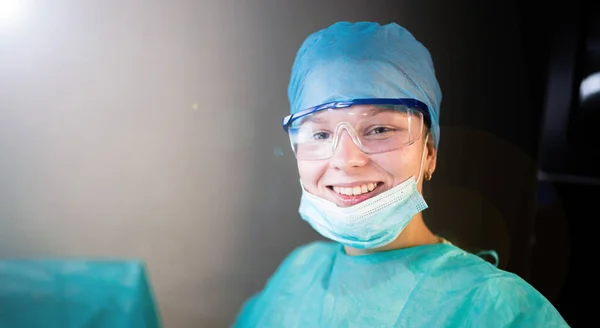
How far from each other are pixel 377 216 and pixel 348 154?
5.5 inches

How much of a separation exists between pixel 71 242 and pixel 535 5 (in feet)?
4.09

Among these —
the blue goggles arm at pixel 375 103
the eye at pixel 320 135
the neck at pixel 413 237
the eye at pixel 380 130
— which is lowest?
the neck at pixel 413 237

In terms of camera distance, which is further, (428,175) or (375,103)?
(428,175)

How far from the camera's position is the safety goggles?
951mm

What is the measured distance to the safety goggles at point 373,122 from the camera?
951 mm

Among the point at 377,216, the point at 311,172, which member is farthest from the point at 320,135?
the point at 377,216

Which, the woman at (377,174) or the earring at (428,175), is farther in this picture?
the earring at (428,175)

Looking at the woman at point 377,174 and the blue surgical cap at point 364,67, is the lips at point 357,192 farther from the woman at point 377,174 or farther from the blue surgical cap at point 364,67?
the blue surgical cap at point 364,67

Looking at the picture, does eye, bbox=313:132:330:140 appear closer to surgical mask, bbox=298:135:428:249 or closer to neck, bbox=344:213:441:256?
surgical mask, bbox=298:135:428:249

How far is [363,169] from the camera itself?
960 millimetres

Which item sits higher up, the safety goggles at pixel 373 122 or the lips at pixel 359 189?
the safety goggles at pixel 373 122

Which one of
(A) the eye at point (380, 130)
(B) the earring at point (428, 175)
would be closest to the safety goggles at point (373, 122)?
(A) the eye at point (380, 130)

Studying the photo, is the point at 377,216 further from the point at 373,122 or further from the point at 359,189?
the point at 373,122

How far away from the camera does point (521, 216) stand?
1.27m
